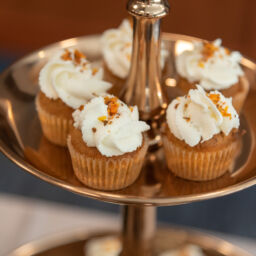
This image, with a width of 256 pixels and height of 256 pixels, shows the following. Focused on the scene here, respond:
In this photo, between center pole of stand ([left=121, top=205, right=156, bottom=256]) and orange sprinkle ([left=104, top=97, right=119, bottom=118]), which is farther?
center pole of stand ([left=121, top=205, right=156, bottom=256])

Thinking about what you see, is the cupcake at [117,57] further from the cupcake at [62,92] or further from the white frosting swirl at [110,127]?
the white frosting swirl at [110,127]

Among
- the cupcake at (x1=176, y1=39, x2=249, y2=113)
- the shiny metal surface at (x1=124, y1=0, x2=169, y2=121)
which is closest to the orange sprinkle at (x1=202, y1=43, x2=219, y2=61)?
the cupcake at (x1=176, y1=39, x2=249, y2=113)

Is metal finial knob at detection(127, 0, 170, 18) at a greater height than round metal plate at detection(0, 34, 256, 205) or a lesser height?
greater

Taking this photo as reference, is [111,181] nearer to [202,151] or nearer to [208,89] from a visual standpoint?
[202,151]

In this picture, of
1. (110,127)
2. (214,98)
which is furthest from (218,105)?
(110,127)

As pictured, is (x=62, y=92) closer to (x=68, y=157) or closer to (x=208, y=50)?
(x=68, y=157)

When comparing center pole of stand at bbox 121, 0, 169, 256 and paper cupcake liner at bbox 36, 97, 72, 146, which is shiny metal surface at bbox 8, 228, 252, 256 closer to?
center pole of stand at bbox 121, 0, 169, 256
